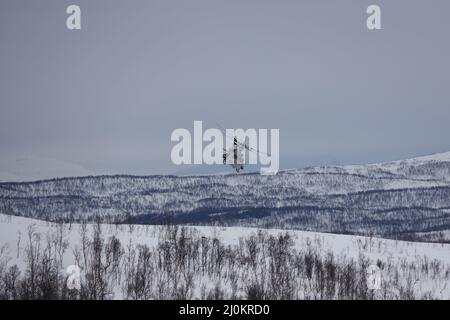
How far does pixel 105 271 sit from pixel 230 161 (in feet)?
103

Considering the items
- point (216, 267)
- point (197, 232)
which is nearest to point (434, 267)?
point (197, 232)

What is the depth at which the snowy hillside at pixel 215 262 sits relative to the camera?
73625 mm

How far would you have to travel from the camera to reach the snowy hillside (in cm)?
7362

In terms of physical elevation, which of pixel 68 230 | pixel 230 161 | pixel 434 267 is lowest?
pixel 434 267

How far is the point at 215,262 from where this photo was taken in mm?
92938

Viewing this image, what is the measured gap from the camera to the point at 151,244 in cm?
10206

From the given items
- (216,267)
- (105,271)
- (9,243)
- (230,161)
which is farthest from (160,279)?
(230,161)

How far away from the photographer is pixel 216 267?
89.8 metres
